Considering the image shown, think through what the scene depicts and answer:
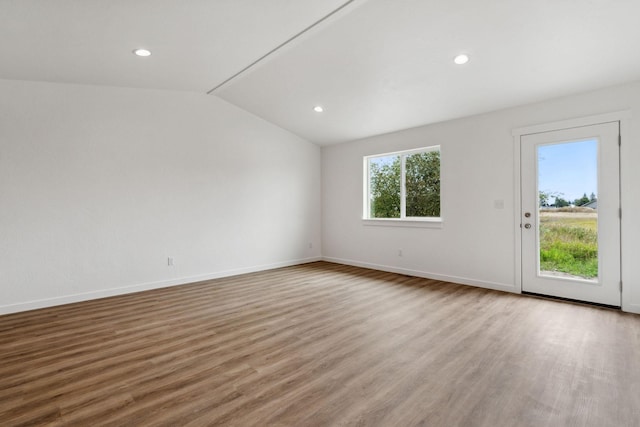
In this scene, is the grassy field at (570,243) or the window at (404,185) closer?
the grassy field at (570,243)

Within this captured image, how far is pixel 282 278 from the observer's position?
525 cm

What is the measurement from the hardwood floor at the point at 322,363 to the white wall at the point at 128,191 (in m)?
0.61

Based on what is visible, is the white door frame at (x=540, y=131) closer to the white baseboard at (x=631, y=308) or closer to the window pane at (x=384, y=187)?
the white baseboard at (x=631, y=308)

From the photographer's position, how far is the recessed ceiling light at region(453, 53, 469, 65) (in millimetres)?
3376

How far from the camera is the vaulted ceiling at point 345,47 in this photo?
2.68m

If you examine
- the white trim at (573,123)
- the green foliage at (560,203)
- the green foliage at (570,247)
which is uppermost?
the white trim at (573,123)

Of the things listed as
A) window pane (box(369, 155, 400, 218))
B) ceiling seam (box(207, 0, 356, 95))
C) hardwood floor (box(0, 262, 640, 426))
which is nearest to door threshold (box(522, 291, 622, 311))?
hardwood floor (box(0, 262, 640, 426))

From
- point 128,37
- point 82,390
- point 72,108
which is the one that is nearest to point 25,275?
point 72,108

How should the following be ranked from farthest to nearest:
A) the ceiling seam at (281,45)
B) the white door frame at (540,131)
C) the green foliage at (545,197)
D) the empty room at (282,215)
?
the green foliage at (545,197), the white door frame at (540,131), the ceiling seam at (281,45), the empty room at (282,215)

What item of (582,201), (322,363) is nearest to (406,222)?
(582,201)

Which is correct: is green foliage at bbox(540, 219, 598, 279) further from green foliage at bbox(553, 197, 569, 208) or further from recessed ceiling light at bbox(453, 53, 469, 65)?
recessed ceiling light at bbox(453, 53, 469, 65)

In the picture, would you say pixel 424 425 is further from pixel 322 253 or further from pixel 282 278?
pixel 322 253

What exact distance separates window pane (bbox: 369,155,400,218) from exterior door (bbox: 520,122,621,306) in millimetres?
2104

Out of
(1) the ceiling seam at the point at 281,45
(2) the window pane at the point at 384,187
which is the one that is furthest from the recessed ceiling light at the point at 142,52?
(2) the window pane at the point at 384,187
